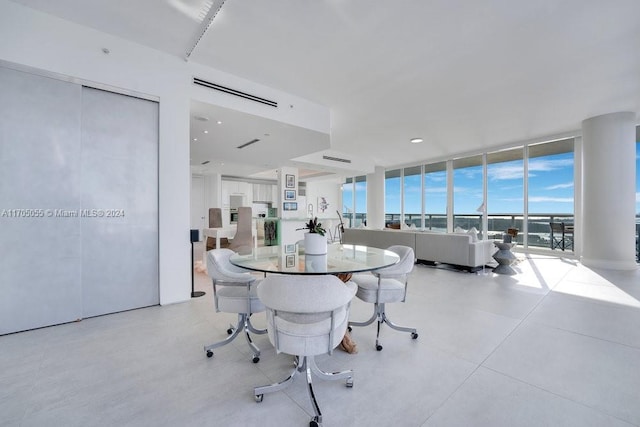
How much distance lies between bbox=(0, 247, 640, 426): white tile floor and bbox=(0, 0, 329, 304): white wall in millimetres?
694

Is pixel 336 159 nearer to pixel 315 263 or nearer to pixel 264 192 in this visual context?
pixel 264 192

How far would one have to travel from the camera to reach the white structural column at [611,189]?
4.71m

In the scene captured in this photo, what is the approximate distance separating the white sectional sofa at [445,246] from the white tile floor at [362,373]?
172cm

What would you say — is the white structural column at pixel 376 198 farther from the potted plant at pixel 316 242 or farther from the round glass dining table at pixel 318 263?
the potted plant at pixel 316 242

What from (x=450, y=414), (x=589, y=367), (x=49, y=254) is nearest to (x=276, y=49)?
(x=49, y=254)

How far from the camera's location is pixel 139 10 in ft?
7.88

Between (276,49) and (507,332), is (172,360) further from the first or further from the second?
(276,49)

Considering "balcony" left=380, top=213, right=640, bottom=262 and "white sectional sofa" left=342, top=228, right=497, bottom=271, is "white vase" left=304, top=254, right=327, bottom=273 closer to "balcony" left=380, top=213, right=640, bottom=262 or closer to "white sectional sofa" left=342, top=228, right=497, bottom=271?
"white sectional sofa" left=342, top=228, right=497, bottom=271

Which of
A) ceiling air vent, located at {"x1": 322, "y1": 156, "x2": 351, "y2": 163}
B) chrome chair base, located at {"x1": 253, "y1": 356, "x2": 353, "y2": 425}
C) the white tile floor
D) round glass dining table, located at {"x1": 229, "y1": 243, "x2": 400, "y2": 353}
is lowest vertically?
the white tile floor

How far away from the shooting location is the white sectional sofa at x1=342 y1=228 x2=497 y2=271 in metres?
4.70

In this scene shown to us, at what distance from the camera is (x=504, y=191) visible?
727 centimetres

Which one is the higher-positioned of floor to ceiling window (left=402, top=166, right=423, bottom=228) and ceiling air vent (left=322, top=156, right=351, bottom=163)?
ceiling air vent (left=322, top=156, right=351, bottom=163)

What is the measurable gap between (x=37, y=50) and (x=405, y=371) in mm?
4156

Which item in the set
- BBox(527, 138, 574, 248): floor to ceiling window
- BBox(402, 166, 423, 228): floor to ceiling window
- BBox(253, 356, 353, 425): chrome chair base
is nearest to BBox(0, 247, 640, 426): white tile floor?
BBox(253, 356, 353, 425): chrome chair base
